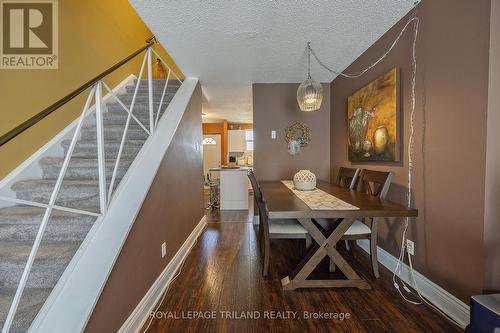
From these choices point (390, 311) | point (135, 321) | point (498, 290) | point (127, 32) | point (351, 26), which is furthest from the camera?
point (127, 32)

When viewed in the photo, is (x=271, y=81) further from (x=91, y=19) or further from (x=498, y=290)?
(x=498, y=290)

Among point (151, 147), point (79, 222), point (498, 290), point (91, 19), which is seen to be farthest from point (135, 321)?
point (91, 19)

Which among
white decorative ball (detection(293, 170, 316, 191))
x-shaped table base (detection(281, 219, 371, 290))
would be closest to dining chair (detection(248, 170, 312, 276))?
x-shaped table base (detection(281, 219, 371, 290))

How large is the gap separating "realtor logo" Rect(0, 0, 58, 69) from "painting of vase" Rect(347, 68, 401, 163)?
323 cm

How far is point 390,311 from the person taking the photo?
1.50 metres

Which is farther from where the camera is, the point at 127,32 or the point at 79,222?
the point at 127,32

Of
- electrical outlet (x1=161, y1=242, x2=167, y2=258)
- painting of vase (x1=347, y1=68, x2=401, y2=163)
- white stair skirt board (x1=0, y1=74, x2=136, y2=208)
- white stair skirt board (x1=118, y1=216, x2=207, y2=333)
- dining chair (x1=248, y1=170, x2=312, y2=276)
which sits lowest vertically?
white stair skirt board (x1=118, y1=216, x2=207, y2=333)

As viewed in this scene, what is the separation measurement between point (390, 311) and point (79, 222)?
2.21m

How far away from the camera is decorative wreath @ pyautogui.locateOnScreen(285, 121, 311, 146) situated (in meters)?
3.47

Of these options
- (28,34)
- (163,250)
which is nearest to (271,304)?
(163,250)

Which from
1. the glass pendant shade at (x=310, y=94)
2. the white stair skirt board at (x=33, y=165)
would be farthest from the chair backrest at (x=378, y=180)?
the white stair skirt board at (x=33, y=165)

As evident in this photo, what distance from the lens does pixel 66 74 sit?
221 cm

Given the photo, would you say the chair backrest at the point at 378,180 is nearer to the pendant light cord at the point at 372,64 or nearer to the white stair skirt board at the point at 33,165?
the pendant light cord at the point at 372,64

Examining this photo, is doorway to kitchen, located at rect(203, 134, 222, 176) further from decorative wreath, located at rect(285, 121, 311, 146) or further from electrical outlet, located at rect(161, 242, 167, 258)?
electrical outlet, located at rect(161, 242, 167, 258)
